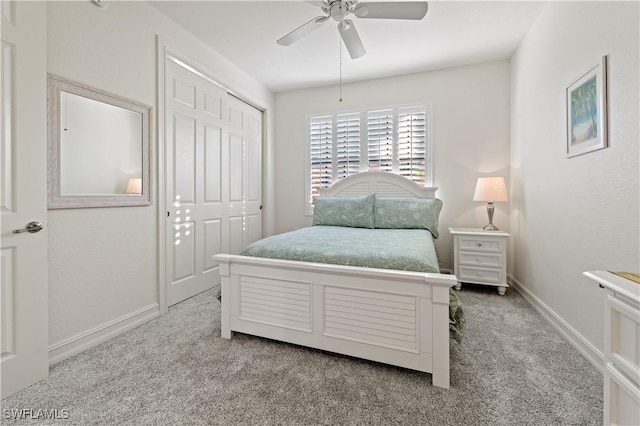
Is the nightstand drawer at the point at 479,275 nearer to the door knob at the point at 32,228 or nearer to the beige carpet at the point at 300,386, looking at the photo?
the beige carpet at the point at 300,386

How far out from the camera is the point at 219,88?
3229 millimetres

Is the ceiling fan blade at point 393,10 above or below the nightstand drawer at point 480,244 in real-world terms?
above

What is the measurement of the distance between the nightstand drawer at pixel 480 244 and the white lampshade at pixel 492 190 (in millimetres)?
441

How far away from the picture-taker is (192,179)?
2.90 metres

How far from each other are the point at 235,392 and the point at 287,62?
3.39m

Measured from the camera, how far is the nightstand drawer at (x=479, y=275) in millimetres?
2916

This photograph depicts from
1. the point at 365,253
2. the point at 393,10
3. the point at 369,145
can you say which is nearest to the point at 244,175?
the point at 369,145

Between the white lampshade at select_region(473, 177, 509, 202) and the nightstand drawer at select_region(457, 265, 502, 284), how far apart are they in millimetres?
765

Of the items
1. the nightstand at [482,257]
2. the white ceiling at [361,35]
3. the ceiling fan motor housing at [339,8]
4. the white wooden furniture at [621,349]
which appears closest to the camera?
the white wooden furniture at [621,349]

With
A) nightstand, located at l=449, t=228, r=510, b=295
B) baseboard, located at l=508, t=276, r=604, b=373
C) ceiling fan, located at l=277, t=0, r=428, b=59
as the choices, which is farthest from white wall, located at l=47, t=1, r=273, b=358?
baseboard, located at l=508, t=276, r=604, b=373

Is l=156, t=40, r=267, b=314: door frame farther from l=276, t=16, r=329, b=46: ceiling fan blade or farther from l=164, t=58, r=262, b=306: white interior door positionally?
l=276, t=16, r=329, b=46: ceiling fan blade

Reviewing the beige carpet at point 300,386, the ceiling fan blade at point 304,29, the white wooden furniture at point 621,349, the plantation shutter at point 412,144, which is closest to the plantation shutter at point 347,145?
the plantation shutter at point 412,144

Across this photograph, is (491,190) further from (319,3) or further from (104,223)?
(104,223)

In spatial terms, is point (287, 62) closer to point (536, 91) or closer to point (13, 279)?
point (536, 91)
